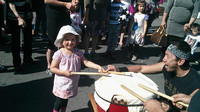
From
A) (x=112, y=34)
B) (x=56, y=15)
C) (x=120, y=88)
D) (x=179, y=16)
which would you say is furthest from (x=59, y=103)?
(x=179, y=16)

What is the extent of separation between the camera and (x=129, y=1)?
16.9 feet

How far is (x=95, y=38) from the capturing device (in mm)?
4613

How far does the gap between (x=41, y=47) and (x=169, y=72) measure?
3818 mm

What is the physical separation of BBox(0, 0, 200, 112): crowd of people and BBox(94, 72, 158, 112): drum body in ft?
0.52

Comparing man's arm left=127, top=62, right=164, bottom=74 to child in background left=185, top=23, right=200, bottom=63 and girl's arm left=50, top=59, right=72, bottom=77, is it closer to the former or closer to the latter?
girl's arm left=50, top=59, right=72, bottom=77

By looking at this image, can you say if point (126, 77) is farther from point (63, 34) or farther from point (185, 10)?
point (185, 10)

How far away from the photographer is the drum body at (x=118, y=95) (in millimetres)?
1811

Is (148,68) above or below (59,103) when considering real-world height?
above

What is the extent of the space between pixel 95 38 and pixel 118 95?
9.55ft

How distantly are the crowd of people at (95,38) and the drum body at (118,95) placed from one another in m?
0.16

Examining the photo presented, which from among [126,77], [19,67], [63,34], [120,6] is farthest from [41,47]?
[126,77]

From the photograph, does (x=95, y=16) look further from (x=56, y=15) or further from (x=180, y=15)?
(x=180, y=15)

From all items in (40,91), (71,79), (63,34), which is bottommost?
(40,91)

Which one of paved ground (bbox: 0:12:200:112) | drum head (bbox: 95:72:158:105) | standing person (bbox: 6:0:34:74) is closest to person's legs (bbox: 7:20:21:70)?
standing person (bbox: 6:0:34:74)
